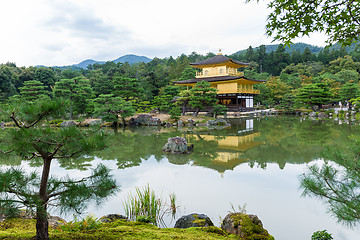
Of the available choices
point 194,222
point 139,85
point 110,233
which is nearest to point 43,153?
point 110,233

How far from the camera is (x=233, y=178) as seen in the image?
15.6ft

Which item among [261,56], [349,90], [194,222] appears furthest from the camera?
[261,56]

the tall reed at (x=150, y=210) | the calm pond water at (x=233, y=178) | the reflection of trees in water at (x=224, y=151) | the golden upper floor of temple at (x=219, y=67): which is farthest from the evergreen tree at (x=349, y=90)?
the tall reed at (x=150, y=210)

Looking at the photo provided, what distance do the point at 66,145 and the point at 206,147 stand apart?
652 centimetres

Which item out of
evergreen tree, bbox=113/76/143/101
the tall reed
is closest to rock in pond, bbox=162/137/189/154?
the tall reed

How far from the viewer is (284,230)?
286 centimetres

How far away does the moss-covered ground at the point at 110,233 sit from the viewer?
1.92m

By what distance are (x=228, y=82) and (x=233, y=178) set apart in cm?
1713

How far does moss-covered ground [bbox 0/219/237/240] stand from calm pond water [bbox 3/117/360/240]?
11.4 inches

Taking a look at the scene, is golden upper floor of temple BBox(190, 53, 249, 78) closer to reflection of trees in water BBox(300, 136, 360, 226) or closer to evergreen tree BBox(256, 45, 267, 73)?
reflection of trees in water BBox(300, 136, 360, 226)

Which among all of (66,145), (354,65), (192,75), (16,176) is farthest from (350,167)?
(354,65)

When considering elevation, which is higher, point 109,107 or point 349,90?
point 349,90

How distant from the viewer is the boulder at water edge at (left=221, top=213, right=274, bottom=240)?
219 centimetres

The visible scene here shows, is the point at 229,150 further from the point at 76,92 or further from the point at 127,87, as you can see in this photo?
the point at 76,92
